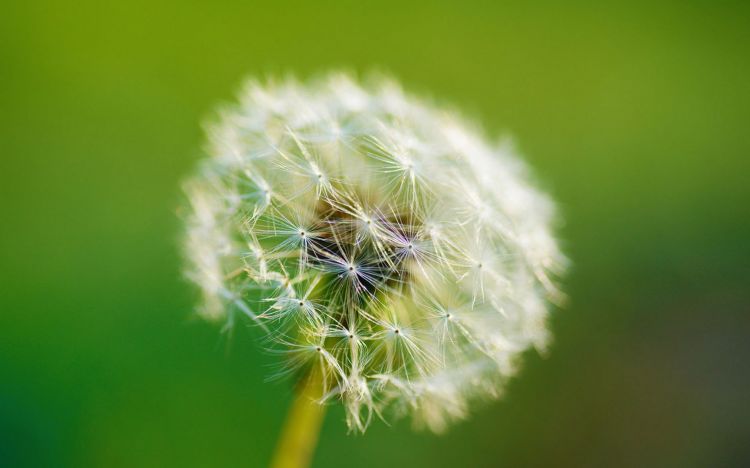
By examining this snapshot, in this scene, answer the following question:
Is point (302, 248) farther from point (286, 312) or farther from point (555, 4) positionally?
point (555, 4)

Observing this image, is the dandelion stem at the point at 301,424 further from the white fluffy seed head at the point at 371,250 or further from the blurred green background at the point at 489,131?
the blurred green background at the point at 489,131

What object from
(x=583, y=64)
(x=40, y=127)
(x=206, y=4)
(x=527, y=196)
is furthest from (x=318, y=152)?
(x=583, y=64)

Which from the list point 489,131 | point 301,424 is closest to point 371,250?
point 301,424

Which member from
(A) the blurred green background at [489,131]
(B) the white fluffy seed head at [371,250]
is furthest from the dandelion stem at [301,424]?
(A) the blurred green background at [489,131]

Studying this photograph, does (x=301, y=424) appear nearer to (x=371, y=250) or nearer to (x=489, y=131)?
(x=371, y=250)

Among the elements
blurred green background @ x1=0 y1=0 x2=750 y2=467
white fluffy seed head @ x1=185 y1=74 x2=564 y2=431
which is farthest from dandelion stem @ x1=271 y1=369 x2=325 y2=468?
blurred green background @ x1=0 y1=0 x2=750 y2=467
